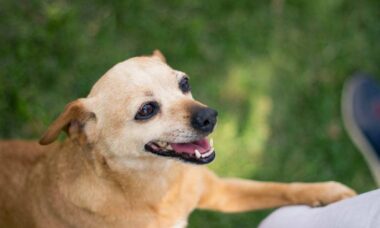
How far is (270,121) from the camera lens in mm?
4348

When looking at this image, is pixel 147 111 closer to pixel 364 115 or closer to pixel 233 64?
pixel 233 64

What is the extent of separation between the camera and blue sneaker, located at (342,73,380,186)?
4320 millimetres

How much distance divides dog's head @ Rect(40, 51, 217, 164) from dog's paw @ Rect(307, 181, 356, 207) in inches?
29.8

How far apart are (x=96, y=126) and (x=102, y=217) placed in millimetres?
495

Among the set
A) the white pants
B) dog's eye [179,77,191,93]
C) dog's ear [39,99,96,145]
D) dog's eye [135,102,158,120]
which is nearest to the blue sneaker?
the white pants

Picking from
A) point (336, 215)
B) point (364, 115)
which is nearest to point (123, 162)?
point (336, 215)

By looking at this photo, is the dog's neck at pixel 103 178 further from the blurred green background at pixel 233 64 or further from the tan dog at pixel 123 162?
the blurred green background at pixel 233 64

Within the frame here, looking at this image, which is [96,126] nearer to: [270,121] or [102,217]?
[102,217]

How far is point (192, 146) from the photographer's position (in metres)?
2.84

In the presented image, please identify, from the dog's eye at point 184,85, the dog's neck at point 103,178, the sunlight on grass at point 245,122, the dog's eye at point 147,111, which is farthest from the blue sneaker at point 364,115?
the dog's eye at point 147,111

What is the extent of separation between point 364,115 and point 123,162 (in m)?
2.45

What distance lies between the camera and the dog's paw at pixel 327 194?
3146 mm

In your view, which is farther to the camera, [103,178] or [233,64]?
[233,64]

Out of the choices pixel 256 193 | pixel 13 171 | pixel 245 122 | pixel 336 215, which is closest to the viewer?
pixel 336 215
